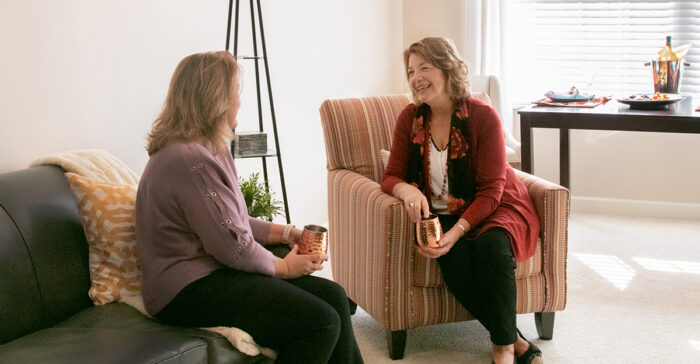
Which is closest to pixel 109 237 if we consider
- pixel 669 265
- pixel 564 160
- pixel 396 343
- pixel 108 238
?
pixel 108 238

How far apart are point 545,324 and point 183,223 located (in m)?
1.42

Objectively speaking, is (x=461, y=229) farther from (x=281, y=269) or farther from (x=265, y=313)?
(x=265, y=313)

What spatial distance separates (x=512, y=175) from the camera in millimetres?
2578

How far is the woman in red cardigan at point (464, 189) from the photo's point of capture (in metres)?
2.31

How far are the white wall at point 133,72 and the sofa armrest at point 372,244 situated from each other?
0.71m

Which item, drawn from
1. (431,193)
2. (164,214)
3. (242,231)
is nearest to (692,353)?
(431,193)

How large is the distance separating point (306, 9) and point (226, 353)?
2345 mm

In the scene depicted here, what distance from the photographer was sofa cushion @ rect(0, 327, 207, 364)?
1.61 metres

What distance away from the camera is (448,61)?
2514mm

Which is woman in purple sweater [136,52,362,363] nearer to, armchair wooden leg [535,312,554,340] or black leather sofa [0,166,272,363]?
black leather sofa [0,166,272,363]

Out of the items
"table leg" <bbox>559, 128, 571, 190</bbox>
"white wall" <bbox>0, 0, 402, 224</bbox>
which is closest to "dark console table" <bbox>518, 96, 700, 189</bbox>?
"table leg" <bbox>559, 128, 571, 190</bbox>

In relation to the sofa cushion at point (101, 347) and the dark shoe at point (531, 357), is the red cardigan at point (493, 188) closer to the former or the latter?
the dark shoe at point (531, 357)

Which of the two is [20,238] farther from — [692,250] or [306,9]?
[692,250]

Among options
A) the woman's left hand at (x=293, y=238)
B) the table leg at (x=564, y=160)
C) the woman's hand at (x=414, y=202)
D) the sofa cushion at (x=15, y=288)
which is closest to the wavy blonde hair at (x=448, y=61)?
the woman's hand at (x=414, y=202)
